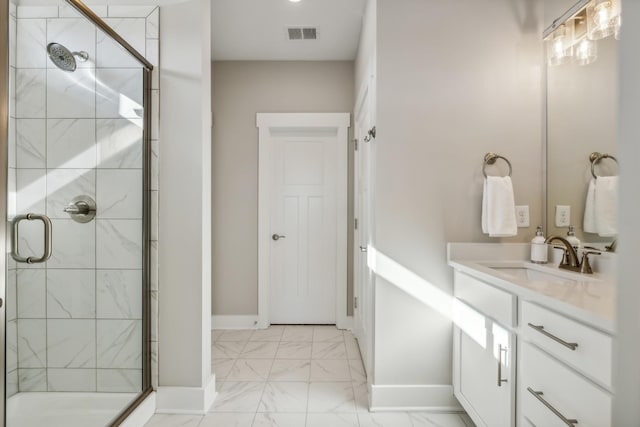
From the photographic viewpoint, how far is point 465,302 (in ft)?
6.13

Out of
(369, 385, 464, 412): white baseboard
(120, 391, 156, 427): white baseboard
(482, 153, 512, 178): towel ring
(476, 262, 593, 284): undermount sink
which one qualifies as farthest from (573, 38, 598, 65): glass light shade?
(120, 391, 156, 427): white baseboard

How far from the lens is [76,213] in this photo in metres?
1.70

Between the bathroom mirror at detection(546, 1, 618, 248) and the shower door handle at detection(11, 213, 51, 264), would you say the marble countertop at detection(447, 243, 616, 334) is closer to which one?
the bathroom mirror at detection(546, 1, 618, 248)

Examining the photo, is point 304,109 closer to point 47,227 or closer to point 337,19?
point 337,19

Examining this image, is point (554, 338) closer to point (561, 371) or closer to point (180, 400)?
point (561, 371)

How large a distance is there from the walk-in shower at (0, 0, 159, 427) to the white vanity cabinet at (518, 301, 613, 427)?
1.78 meters

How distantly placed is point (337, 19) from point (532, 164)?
1.70 meters

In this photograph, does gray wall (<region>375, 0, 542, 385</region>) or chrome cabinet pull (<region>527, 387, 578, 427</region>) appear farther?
gray wall (<region>375, 0, 542, 385</region>)

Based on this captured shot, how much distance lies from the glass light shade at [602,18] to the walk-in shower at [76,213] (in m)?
2.16

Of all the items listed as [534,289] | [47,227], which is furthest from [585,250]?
[47,227]

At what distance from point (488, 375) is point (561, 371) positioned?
504 millimetres

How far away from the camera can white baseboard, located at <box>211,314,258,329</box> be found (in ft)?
11.2

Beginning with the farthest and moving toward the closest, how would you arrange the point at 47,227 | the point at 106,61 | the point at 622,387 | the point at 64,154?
the point at 106,61 < the point at 64,154 < the point at 47,227 < the point at 622,387

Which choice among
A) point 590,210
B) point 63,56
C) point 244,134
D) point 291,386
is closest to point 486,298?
point 590,210
